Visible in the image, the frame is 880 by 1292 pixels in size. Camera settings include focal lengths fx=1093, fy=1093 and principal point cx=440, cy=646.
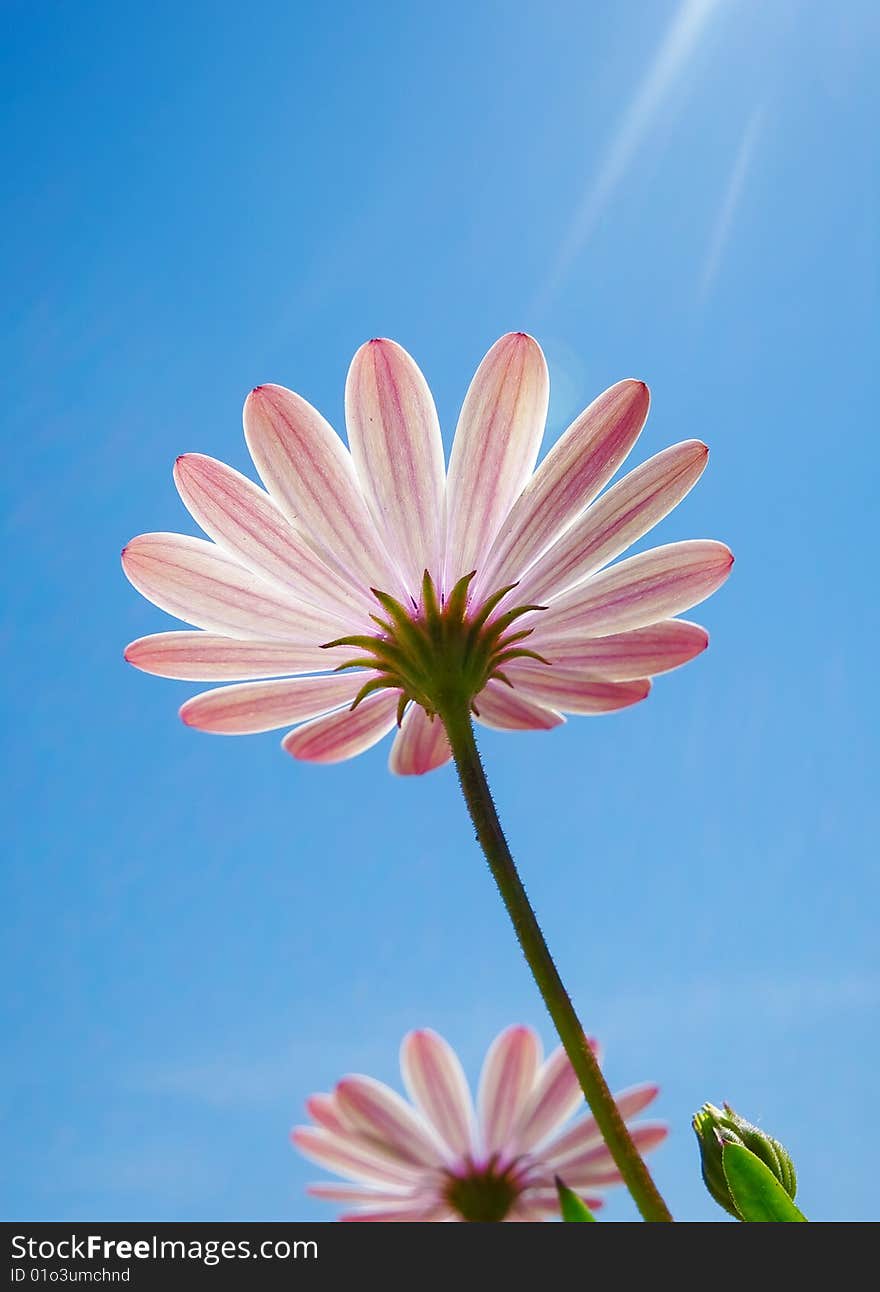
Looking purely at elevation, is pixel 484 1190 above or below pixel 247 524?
below

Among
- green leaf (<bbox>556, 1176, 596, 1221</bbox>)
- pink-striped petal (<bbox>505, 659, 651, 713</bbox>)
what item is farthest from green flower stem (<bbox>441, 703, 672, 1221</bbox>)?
pink-striped petal (<bbox>505, 659, 651, 713</bbox>)

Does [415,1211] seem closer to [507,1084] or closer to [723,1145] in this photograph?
[507,1084]

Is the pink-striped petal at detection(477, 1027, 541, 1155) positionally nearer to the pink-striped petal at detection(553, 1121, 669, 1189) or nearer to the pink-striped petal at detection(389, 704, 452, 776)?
the pink-striped petal at detection(553, 1121, 669, 1189)

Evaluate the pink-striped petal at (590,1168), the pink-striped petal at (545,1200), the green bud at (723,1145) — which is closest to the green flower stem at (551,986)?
the green bud at (723,1145)

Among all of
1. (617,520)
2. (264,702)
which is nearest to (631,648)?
(617,520)
